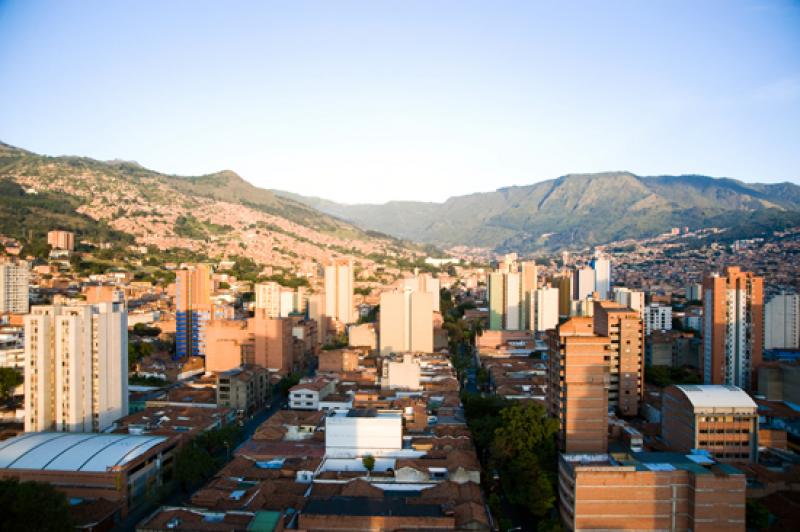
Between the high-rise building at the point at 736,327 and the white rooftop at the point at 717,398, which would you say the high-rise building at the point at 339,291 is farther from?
the white rooftop at the point at 717,398

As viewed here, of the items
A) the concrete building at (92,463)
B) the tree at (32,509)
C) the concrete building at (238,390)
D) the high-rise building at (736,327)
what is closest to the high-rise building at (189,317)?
the concrete building at (238,390)

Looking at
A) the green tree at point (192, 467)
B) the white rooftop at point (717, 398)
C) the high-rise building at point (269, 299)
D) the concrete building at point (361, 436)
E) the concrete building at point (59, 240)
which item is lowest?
the green tree at point (192, 467)

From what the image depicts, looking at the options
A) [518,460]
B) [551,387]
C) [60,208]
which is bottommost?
[518,460]

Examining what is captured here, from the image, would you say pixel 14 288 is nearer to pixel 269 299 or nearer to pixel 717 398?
pixel 269 299

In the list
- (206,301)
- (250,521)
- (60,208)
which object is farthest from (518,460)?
(60,208)

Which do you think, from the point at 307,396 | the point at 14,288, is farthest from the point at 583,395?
the point at 14,288

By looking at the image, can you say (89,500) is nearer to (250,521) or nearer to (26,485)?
(26,485)
